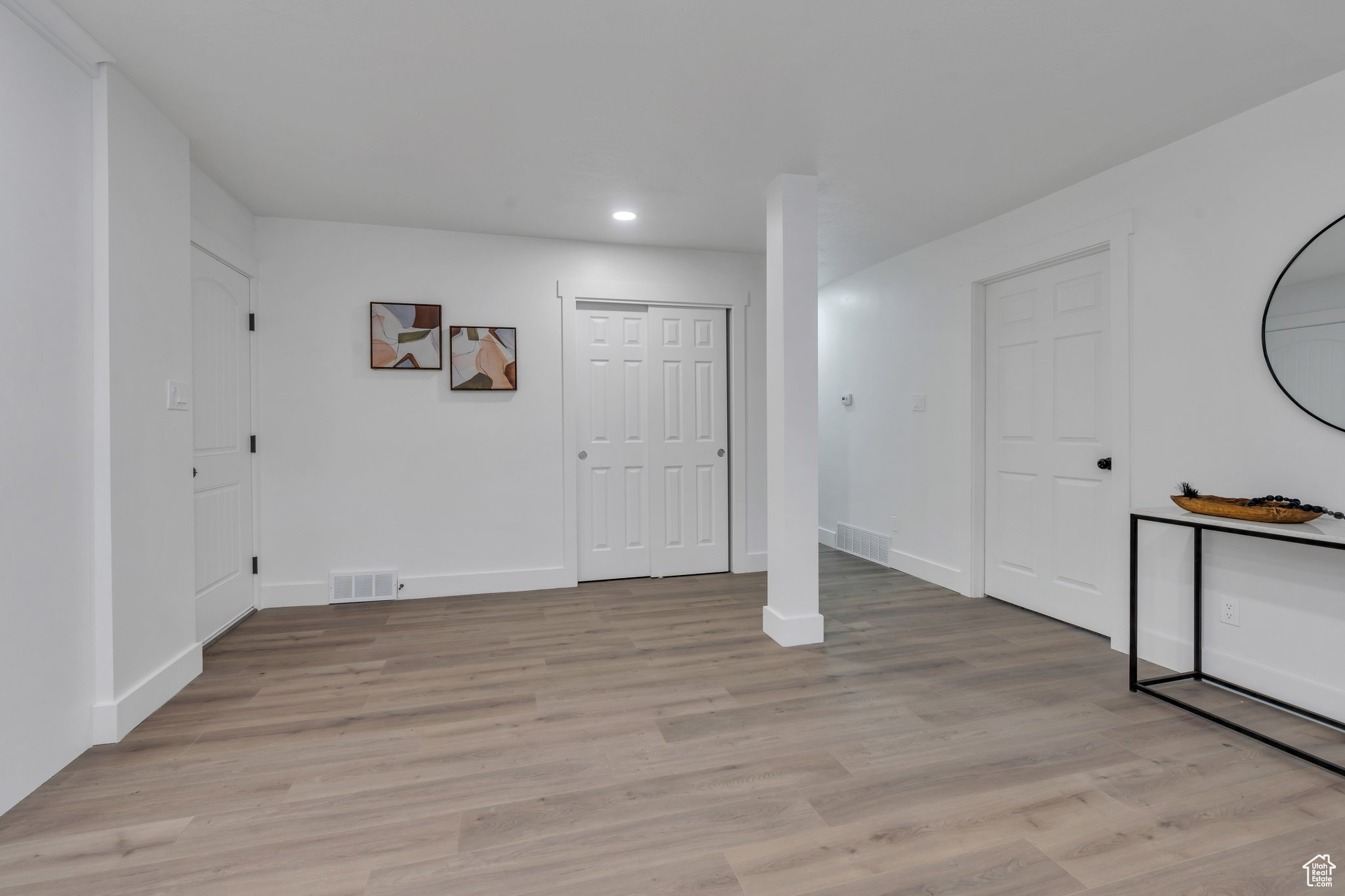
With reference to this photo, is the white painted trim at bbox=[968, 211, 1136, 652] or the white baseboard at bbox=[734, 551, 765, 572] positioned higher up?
the white painted trim at bbox=[968, 211, 1136, 652]

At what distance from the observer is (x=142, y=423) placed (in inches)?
97.8

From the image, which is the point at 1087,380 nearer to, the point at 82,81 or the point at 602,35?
the point at 602,35

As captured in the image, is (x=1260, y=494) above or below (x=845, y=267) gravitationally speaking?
below

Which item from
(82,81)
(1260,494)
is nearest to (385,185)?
(82,81)

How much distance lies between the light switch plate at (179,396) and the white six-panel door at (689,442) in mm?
2709

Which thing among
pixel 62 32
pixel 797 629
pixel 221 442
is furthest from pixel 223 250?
pixel 797 629

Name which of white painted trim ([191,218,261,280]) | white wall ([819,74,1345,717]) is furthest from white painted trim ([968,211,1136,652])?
white painted trim ([191,218,261,280])

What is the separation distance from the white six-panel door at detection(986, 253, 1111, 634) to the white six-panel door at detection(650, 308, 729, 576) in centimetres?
181

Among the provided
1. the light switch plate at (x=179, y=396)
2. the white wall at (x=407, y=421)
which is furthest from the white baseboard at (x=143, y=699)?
the white wall at (x=407, y=421)

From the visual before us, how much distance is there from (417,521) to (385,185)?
205 cm

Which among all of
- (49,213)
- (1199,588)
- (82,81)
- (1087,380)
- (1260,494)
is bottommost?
(1199,588)

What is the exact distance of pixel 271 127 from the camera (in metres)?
2.78

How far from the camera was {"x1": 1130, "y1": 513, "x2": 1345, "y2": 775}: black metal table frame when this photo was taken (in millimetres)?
2178

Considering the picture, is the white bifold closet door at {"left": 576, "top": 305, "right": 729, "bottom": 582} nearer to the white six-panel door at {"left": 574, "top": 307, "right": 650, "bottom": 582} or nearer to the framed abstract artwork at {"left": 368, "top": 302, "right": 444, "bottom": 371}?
the white six-panel door at {"left": 574, "top": 307, "right": 650, "bottom": 582}
